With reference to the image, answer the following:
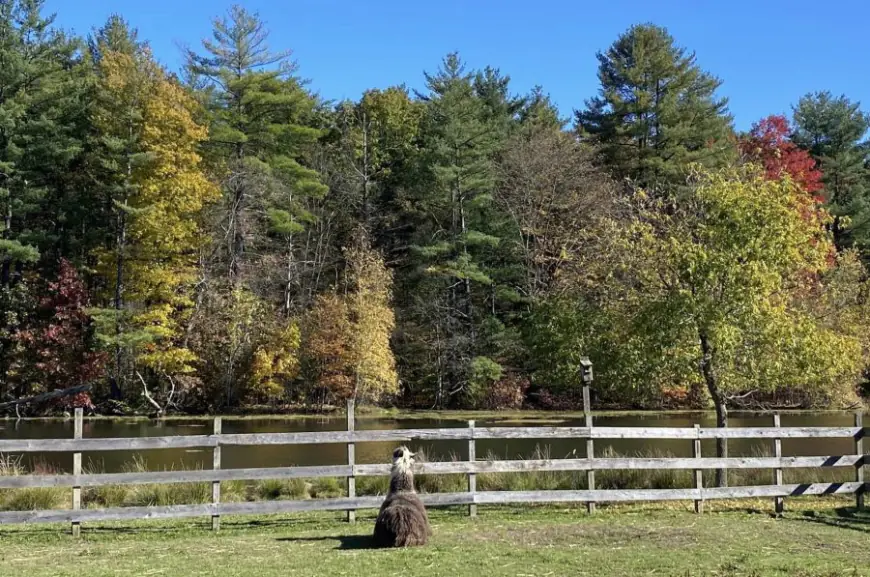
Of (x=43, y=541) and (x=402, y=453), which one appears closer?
(x=402, y=453)

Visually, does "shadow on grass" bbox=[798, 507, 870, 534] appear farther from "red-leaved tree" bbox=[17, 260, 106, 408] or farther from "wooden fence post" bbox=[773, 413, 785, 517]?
"red-leaved tree" bbox=[17, 260, 106, 408]

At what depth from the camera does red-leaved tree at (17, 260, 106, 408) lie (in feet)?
121

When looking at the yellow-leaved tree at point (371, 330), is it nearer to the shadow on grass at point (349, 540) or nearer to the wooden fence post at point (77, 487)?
the wooden fence post at point (77, 487)

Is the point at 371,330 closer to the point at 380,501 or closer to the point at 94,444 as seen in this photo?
the point at 380,501

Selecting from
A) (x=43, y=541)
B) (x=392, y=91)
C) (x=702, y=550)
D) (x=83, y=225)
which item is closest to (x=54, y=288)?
(x=83, y=225)

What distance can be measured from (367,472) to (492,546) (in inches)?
114

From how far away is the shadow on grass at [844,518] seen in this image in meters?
10.4

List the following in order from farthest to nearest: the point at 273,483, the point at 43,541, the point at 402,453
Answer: the point at 273,483
the point at 43,541
the point at 402,453

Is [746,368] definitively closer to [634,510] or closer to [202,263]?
[634,510]

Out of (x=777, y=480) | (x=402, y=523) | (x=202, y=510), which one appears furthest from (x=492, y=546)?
(x=777, y=480)

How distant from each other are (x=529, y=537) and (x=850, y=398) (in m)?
27.0

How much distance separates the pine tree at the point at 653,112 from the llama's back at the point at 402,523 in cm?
3407

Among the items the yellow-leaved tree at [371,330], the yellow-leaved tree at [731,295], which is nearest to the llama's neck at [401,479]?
the yellow-leaved tree at [731,295]

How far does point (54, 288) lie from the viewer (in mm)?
37906
